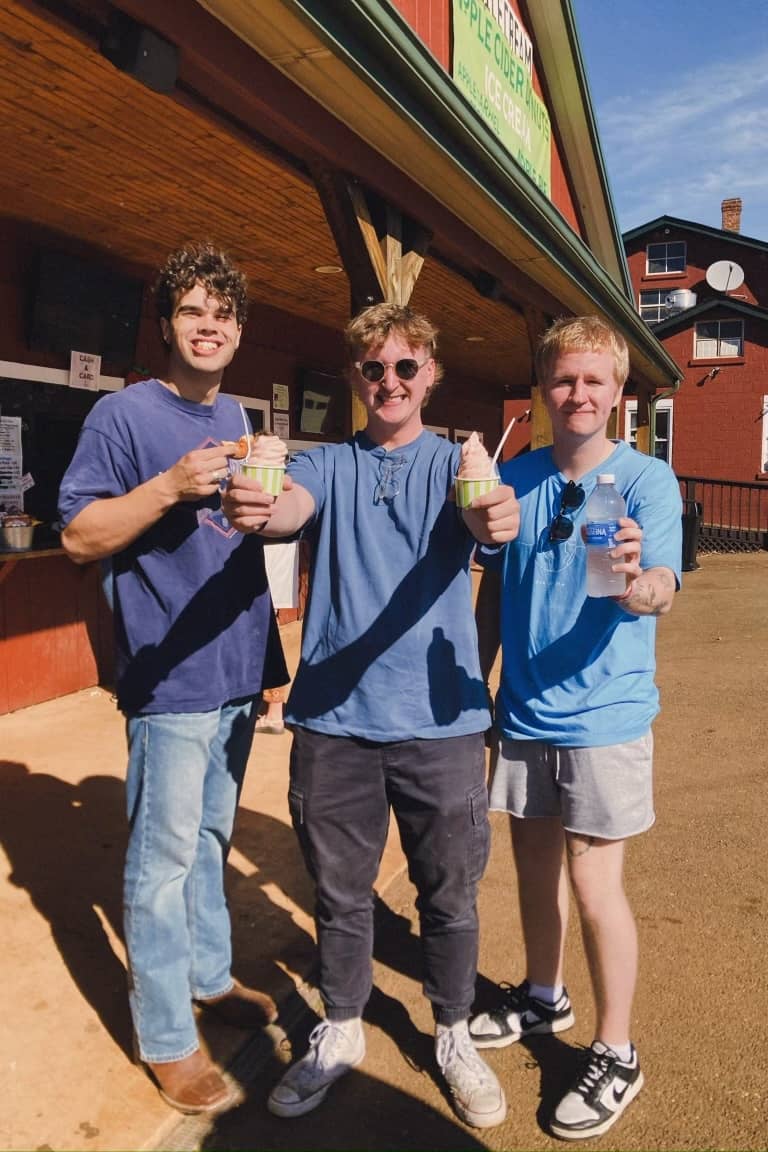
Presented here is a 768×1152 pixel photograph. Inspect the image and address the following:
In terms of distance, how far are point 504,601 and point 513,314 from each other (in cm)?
652

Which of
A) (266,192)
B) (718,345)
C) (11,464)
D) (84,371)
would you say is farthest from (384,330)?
(718,345)

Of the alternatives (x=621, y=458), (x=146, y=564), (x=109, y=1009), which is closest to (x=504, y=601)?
(x=621, y=458)

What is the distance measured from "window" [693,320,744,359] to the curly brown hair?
68.7ft

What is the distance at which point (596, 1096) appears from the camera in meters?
2.15

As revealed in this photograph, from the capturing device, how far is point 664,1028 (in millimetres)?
2537

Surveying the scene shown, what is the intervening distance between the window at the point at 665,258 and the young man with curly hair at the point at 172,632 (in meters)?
26.5

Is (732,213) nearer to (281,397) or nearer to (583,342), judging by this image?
(281,397)

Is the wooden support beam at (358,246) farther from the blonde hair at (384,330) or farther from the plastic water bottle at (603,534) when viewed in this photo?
the plastic water bottle at (603,534)

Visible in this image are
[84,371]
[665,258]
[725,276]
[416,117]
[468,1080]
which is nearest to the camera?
[468,1080]

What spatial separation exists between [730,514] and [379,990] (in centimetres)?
1819

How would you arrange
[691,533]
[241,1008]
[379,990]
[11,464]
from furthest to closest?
[691,533]
[11,464]
[379,990]
[241,1008]

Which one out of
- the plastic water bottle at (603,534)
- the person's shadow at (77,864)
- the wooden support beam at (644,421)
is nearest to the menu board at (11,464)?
the person's shadow at (77,864)

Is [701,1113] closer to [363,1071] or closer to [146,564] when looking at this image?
[363,1071]

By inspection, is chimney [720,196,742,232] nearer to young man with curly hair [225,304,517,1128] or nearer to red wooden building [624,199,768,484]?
red wooden building [624,199,768,484]
